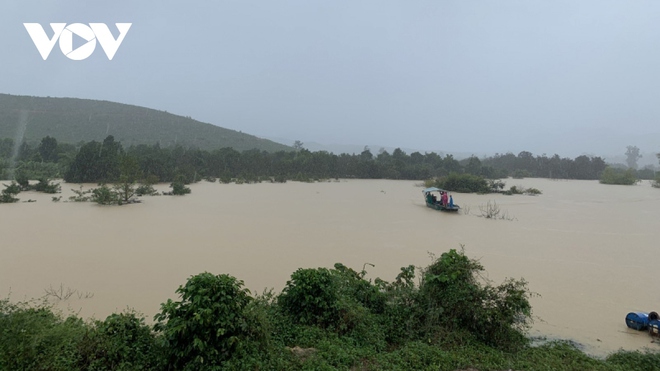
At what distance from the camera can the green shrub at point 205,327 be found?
291 centimetres

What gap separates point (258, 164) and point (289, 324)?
1003 inches

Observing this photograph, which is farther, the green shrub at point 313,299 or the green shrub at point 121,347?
the green shrub at point 313,299

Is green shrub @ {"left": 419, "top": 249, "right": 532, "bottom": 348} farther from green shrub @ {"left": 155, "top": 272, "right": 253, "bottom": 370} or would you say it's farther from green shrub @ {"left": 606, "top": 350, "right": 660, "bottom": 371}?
green shrub @ {"left": 155, "top": 272, "right": 253, "bottom": 370}

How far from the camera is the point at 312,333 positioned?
3668 millimetres

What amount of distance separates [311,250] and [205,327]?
4.81 metres

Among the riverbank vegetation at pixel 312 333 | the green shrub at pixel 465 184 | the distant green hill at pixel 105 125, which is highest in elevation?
the distant green hill at pixel 105 125

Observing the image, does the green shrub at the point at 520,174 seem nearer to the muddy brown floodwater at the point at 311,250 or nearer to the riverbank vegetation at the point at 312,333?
the muddy brown floodwater at the point at 311,250

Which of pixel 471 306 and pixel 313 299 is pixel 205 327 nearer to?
pixel 313 299

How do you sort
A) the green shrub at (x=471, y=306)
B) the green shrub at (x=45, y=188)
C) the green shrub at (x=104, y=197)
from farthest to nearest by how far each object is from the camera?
the green shrub at (x=45, y=188)
the green shrub at (x=104, y=197)
the green shrub at (x=471, y=306)

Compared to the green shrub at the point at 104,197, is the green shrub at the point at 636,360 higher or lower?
lower

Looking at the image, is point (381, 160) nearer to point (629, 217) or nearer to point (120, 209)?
point (629, 217)

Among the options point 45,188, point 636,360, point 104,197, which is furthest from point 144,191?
point 636,360

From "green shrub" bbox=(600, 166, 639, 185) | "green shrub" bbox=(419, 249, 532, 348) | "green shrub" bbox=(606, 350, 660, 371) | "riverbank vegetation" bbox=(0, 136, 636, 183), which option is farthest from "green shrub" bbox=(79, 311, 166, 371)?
"green shrub" bbox=(600, 166, 639, 185)

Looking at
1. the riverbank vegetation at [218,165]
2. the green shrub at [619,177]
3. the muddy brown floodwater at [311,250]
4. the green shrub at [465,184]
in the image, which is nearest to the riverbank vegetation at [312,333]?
the muddy brown floodwater at [311,250]
